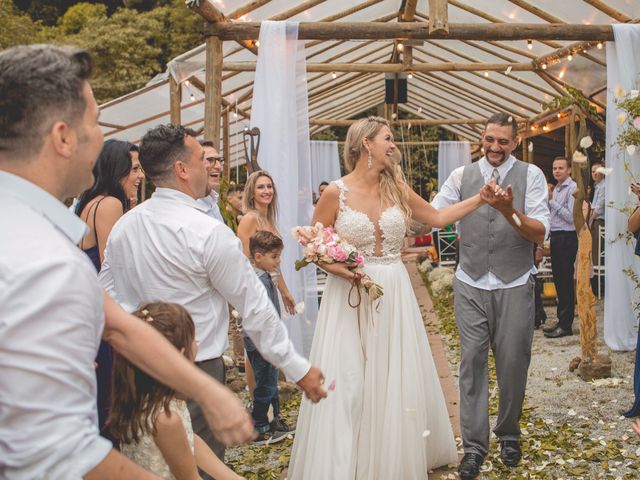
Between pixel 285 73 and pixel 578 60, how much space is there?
4724 millimetres

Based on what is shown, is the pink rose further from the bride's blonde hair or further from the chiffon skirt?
the bride's blonde hair

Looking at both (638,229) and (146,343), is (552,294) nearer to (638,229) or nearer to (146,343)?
(638,229)

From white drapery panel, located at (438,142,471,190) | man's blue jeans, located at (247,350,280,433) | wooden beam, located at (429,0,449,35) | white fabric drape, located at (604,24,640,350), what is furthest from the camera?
white drapery panel, located at (438,142,471,190)

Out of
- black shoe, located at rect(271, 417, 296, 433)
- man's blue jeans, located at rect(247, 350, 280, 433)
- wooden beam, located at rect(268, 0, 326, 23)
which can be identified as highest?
wooden beam, located at rect(268, 0, 326, 23)

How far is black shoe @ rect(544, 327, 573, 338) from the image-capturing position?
25.2 ft

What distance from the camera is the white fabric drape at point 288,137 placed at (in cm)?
573

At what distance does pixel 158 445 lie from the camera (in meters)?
2.04

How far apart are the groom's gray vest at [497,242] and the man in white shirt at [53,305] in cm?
281

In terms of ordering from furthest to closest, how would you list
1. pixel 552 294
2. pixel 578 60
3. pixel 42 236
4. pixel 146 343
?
pixel 552 294 → pixel 578 60 → pixel 146 343 → pixel 42 236

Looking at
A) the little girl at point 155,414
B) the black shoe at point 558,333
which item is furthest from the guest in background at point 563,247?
the little girl at point 155,414

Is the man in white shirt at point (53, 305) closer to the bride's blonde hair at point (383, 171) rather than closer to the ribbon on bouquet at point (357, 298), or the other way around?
the ribbon on bouquet at point (357, 298)

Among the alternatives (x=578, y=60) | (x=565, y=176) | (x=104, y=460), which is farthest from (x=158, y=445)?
(x=578, y=60)

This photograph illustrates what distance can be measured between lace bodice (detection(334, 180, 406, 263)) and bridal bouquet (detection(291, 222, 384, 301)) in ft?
0.29

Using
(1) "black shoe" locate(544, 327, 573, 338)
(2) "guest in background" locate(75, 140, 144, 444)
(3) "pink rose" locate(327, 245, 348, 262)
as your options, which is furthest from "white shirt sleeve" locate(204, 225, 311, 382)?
(1) "black shoe" locate(544, 327, 573, 338)
